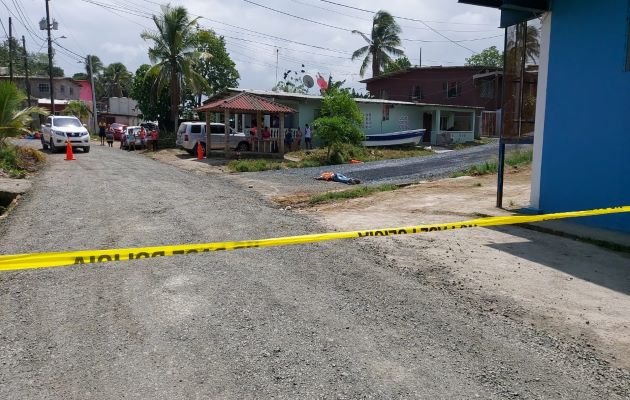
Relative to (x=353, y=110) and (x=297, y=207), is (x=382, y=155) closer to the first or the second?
(x=353, y=110)

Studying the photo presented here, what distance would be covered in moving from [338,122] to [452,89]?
23144mm

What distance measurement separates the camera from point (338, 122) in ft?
77.3

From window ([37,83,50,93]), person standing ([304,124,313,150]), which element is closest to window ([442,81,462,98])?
person standing ([304,124,313,150])

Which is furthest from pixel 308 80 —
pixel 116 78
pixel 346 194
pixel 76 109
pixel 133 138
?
pixel 116 78

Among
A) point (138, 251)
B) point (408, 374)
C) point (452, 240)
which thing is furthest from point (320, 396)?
point (452, 240)

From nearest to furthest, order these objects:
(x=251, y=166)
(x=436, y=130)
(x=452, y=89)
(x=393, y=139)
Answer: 1. (x=251, y=166)
2. (x=393, y=139)
3. (x=436, y=130)
4. (x=452, y=89)

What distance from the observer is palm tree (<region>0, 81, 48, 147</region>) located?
56.2ft

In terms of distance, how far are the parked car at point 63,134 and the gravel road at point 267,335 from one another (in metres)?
18.9

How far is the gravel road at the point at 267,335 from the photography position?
351 centimetres

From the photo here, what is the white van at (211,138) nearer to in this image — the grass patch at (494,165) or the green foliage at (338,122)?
the green foliage at (338,122)

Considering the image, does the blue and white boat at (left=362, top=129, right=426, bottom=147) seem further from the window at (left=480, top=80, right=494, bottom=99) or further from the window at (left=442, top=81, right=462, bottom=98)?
the window at (left=442, top=81, right=462, bottom=98)

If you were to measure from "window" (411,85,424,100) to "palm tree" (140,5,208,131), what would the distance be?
19549mm

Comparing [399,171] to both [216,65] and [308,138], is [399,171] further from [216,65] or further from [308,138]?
[216,65]

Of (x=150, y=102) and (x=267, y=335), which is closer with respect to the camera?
(x=267, y=335)
